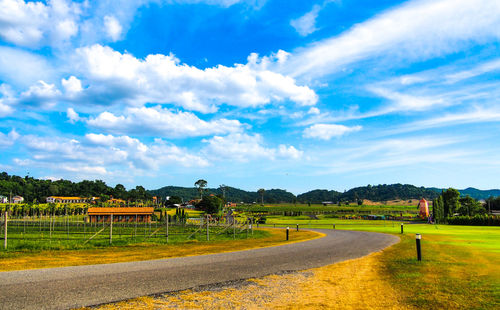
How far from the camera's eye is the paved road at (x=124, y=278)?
897 centimetres

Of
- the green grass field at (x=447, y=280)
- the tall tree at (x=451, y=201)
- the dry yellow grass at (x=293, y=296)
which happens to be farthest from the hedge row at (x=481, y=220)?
the dry yellow grass at (x=293, y=296)

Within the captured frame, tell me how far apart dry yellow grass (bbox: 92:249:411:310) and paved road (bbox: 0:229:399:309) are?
105cm

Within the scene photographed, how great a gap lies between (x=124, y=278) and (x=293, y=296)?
6.17m

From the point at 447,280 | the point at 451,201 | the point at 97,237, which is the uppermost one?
the point at 447,280

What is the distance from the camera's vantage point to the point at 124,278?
38.1 feet

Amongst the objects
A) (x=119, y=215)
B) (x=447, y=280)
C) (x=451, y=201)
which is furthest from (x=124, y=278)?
(x=451, y=201)

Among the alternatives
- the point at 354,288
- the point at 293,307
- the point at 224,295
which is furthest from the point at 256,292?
the point at 354,288

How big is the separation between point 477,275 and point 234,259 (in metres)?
10.5

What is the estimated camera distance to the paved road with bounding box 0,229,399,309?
897 cm

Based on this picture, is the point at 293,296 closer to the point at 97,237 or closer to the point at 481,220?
the point at 97,237

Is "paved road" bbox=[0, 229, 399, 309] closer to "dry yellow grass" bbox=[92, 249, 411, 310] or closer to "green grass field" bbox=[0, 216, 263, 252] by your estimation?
"dry yellow grass" bbox=[92, 249, 411, 310]

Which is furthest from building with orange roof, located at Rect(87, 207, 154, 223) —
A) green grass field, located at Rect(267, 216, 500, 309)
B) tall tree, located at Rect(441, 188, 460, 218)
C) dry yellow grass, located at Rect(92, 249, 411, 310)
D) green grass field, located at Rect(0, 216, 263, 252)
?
tall tree, located at Rect(441, 188, 460, 218)

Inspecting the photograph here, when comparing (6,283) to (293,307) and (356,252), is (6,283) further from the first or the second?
(356,252)

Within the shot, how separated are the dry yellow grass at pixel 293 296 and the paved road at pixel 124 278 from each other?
1045 millimetres
